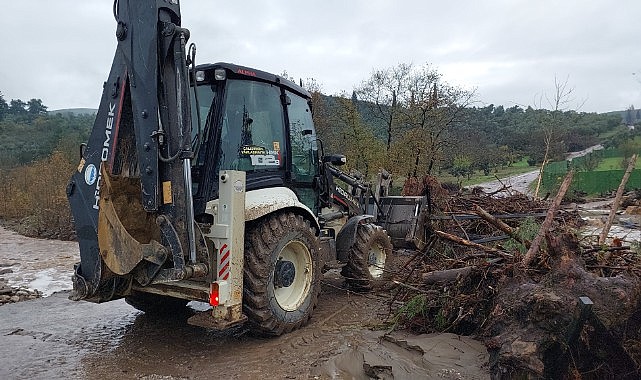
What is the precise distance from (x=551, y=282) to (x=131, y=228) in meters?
3.42

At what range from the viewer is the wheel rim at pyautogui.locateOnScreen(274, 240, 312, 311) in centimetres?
505

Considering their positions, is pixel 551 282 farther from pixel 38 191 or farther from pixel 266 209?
pixel 38 191

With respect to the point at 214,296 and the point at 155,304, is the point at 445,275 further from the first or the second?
the point at 155,304

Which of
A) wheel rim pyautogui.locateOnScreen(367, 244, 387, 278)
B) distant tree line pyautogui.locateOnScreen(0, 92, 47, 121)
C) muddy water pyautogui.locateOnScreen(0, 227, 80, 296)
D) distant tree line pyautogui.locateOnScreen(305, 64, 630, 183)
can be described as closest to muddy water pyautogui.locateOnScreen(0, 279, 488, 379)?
wheel rim pyautogui.locateOnScreen(367, 244, 387, 278)

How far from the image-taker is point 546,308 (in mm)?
3268

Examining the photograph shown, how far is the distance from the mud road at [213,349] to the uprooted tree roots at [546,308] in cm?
34

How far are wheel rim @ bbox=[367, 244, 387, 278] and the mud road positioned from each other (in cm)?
82

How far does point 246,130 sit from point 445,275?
97.4 inches

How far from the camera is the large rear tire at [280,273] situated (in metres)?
4.52

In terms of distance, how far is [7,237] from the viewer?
635 inches

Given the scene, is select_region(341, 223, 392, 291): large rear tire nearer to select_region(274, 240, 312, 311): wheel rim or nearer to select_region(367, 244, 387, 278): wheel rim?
select_region(367, 244, 387, 278): wheel rim

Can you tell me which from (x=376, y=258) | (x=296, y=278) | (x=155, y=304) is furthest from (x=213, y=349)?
(x=376, y=258)

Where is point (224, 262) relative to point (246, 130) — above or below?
below

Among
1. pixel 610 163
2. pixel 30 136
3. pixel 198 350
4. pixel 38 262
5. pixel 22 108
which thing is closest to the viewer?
pixel 198 350
